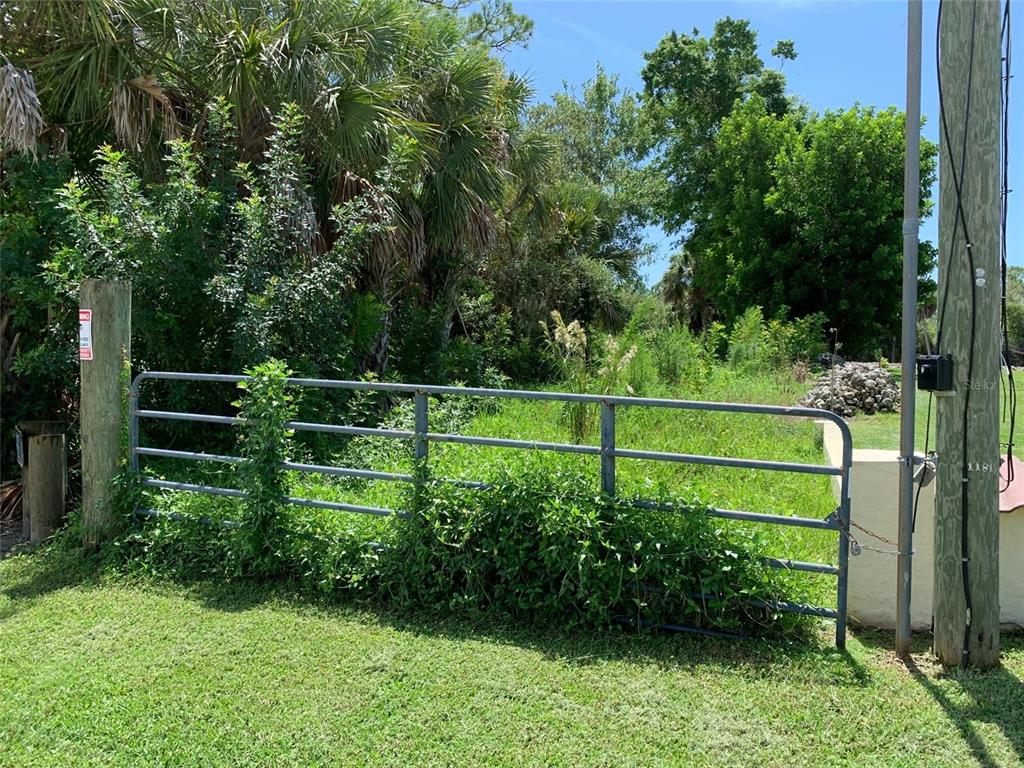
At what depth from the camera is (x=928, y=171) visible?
79.9 ft

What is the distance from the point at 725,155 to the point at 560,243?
10.1m

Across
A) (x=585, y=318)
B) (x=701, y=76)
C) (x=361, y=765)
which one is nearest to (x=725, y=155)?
(x=701, y=76)

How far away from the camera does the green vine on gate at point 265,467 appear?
5406 mm

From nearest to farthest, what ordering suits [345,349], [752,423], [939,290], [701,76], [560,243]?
[939,290]
[345,349]
[752,423]
[560,243]
[701,76]

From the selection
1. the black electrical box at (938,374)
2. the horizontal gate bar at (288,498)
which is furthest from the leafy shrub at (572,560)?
the black electrical box at (938,374)

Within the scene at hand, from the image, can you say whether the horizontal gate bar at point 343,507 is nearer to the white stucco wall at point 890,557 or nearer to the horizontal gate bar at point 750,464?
the horizontal gate bar at point 750,464

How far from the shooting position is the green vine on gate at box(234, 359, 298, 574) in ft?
17.7

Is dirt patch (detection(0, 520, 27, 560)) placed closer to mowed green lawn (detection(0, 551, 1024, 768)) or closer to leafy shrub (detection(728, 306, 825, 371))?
mowed green lawn (detection(0, 551, 1024, 768))

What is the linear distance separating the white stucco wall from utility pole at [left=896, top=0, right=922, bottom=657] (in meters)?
0.38

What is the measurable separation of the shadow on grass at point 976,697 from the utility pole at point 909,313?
0.65 feet

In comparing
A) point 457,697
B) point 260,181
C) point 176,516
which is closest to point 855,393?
point 260,181

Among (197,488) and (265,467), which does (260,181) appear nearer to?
(197,488)

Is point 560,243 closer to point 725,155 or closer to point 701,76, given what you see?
point 725,155

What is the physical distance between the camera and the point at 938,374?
4.06 metres
